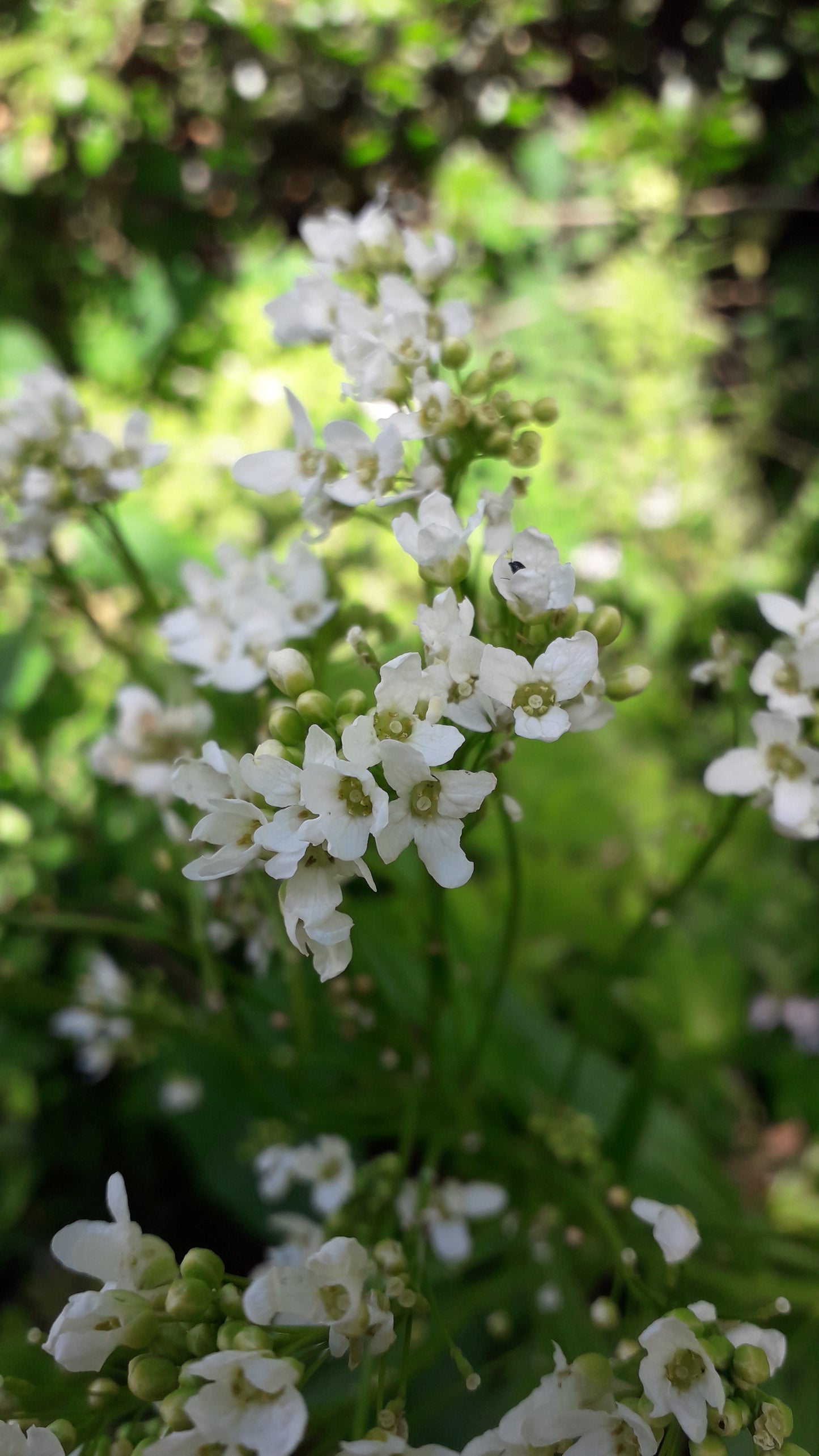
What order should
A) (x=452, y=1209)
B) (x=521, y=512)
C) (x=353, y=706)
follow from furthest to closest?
(x=521, y=512) < (x=452, y=1209) < (x=353, y=706)

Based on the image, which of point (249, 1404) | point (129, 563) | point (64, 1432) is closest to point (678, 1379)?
point (249, 1404)

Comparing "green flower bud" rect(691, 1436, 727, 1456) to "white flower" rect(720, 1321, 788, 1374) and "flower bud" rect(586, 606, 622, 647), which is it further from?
"flower bud" rect(586, 606, 622, 647)

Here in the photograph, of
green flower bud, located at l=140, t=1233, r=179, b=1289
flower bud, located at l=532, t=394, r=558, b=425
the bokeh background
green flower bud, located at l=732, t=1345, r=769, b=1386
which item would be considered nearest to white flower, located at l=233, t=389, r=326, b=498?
flower bud, located at l=532, t=394, r=558, b=425

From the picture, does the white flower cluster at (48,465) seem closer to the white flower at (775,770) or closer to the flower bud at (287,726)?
the flower bud at (287,726)

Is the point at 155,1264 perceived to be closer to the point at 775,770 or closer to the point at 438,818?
the point at 438,818

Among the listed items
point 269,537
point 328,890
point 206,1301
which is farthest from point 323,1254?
point 269,537

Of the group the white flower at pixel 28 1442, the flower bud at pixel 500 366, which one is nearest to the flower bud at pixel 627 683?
the flower bud at pixel 500 366

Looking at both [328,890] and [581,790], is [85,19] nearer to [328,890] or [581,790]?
[581,790]

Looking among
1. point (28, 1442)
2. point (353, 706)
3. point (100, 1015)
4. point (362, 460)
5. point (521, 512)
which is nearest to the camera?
point (28, 1442)
